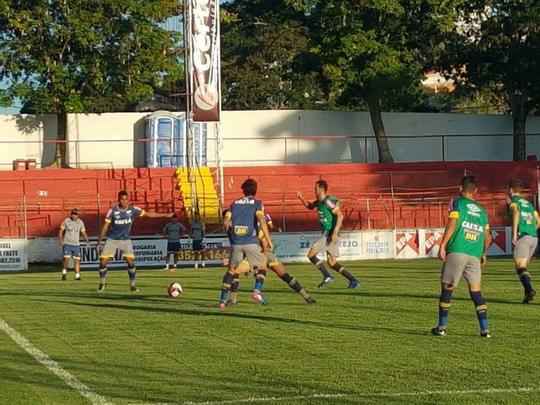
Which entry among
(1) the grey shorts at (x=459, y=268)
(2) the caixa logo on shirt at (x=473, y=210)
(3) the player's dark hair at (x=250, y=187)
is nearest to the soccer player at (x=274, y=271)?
(3) the player's dark hair at (x=250, y=187)

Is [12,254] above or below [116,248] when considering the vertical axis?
below

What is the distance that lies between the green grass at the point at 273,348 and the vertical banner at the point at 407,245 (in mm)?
20366

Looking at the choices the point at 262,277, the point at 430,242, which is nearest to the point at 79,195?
the point at 430,242

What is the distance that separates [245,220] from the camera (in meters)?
17.1

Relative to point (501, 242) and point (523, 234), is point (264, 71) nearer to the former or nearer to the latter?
point (501, 242)

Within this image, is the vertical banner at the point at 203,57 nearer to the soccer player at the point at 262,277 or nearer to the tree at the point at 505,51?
the tree at the point at 505,51

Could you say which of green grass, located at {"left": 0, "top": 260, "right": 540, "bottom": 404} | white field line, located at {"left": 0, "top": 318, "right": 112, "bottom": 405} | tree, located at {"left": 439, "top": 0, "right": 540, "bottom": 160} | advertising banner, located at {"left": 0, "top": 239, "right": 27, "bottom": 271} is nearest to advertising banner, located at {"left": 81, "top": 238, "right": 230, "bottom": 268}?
advertising banner, located at {"left": 0, "top": 239, "right": 27, "bottom": 271}

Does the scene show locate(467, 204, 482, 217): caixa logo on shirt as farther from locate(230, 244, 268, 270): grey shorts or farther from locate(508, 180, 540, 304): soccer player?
locate(508, 180, 540, 304): soccer player

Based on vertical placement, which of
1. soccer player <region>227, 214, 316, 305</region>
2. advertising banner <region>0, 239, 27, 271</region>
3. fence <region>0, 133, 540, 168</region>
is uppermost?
fence <region>0, 133, 540, 168</region>

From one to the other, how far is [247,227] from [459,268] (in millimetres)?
4389

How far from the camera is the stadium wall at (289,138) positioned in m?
54.8

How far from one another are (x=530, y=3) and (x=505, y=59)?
2846 mm

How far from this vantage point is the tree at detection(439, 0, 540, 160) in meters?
54.7

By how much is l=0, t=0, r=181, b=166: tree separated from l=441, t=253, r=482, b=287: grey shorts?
4101 cm
